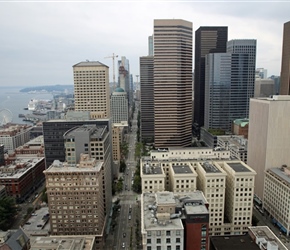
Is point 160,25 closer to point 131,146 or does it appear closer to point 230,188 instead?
point 131,146

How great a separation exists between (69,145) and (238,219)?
170 ft

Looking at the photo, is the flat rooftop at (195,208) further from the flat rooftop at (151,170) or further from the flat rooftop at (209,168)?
the flat rooftop at (209,168)

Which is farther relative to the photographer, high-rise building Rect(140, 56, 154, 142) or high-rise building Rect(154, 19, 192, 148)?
high-rise building Rect(140, 56, 154, 142)

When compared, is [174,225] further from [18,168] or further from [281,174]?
[18,168]

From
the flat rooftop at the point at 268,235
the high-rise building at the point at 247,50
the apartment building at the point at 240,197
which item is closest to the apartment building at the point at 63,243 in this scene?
the flat rooftop at the point at 268,235

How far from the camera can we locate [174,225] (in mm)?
45375

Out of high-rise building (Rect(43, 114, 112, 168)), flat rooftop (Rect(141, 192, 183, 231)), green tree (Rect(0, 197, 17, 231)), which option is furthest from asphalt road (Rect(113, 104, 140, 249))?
green tree (Rect(0, 197, 17, 231))

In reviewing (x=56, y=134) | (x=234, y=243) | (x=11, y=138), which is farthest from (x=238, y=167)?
(x=11, y=138)

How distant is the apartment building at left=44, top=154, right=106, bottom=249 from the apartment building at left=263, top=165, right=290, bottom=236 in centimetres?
5297

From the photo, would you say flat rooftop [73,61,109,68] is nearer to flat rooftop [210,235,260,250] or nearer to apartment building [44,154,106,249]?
apartment building [44,154,106,249]

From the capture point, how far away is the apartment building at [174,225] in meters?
44.8

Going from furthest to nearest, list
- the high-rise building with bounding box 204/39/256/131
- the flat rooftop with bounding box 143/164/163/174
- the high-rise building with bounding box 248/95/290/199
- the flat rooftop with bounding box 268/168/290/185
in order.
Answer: the high-rise building with bounding box 204/39/256/131
the high-rise building with bounding box 248/95/290/199
the flat rooftop with bounding box 268/168/290/185
the flat rooftop with bounding box 143/164/163/174

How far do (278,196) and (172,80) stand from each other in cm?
8339

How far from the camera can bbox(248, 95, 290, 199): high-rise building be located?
8912 cm
